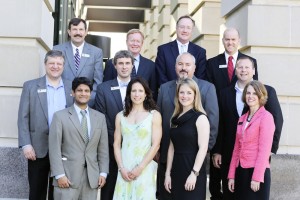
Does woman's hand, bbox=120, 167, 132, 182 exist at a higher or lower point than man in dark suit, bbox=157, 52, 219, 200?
lower

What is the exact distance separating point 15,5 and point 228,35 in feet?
8.32

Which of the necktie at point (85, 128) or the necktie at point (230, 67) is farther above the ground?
the necktie at point (230, 67)

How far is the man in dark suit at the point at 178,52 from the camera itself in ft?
21.2

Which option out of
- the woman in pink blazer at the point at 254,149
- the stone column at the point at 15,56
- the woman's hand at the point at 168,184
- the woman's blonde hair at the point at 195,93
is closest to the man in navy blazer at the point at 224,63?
the woman in pink blazer at the point at 254,149

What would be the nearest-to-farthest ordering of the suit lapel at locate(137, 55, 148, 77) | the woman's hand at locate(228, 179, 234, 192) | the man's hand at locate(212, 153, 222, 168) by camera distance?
the woman's hand at locate(228, 179, 234, 192), the man's hand at locate(212, 153, 222, 168), the suit lapel at locate(137, 55, 148, 77)

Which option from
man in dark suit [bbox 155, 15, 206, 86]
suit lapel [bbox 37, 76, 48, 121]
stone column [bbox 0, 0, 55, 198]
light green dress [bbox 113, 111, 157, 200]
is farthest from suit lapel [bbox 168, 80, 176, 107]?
stone column [bbox 0, 0, 55, 198]

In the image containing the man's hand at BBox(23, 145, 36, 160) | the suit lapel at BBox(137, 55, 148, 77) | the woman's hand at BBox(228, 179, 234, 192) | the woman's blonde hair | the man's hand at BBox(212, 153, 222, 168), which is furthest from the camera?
the suit lapel at BBox(137, 55, 148, 77)

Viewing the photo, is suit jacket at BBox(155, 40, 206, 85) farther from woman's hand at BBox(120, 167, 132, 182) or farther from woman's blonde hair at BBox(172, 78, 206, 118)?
woman's hand at BBox(120, 167, 132, 182)

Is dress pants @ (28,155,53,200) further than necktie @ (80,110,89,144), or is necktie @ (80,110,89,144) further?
dress pants @ (28,155,53,200)

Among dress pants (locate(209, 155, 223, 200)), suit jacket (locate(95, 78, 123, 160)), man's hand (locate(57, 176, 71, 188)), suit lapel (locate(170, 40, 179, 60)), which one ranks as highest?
suit lapel (locate(170, 40, 179, 60))

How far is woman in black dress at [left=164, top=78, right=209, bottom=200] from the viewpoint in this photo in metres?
5.13

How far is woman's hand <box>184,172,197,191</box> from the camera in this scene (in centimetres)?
511

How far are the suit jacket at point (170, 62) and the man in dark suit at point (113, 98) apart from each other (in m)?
0.64

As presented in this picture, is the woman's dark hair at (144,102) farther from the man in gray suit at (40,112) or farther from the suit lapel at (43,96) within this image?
the suit lapel at (43,96)
